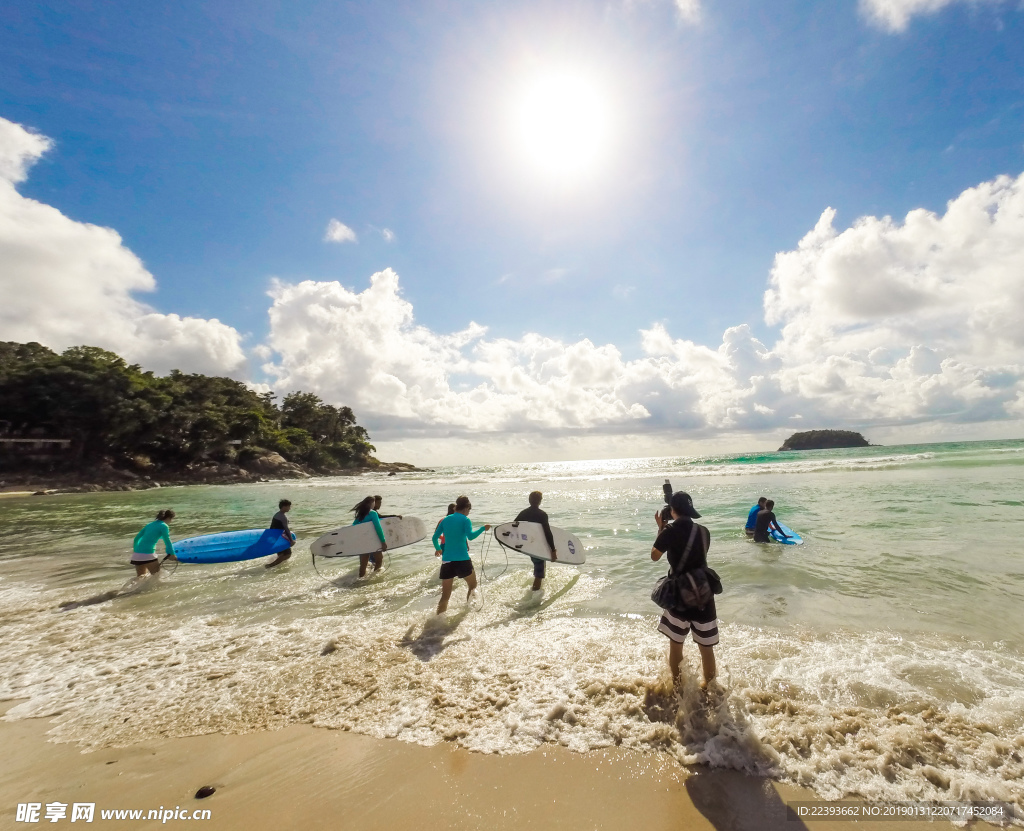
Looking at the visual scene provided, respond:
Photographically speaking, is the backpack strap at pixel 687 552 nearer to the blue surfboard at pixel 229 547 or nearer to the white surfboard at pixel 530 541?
the white surfboard at pixel 530 541

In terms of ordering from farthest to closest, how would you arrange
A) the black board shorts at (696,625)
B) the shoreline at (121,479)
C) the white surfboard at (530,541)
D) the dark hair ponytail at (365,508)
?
the shoreline at (121,479)
the dark hair ponytail at (365,508)
the white surfboard at (530,541)
the black board shorts at (696,625)

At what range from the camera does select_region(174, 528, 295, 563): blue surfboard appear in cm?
1172

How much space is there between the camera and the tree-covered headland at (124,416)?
48188mm

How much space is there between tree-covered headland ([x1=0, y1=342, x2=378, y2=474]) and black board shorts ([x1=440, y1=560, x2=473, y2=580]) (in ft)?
189

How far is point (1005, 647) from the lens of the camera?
5.44 metres

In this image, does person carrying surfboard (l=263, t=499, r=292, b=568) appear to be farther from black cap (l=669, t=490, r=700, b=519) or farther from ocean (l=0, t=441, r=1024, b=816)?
black cap (l=669, t=490, r=700, b=519)

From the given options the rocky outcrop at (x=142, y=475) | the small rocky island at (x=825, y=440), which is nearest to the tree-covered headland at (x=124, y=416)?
the rocky outcrop at (x=142, y=475)

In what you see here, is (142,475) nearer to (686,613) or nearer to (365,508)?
(365,508)

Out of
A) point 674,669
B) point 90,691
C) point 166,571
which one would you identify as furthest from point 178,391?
point 674,669

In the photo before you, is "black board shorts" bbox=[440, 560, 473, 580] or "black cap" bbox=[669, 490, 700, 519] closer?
"black cap" bbox=[669, 490, 700, 519]

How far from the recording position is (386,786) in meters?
3.42

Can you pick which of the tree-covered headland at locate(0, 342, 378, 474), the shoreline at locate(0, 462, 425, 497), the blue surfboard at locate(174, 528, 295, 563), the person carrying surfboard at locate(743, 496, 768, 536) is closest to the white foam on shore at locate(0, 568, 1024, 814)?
the blue surfboard at locate(174, 528, 295, 563)

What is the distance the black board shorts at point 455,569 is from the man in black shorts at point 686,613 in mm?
3789

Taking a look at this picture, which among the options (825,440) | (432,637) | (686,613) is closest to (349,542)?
(432,637)
